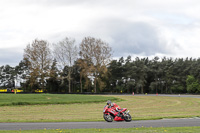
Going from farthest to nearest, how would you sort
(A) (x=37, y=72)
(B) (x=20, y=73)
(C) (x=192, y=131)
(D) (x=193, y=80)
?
(B) (x=20, y=73)
(D) (x=193, y=80)
(A) (x=37, y=72)
(C) (x=192, y=131)

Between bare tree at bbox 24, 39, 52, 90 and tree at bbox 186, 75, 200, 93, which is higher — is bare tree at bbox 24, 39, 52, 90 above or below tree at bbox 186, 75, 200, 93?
above

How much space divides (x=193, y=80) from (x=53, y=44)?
162ft

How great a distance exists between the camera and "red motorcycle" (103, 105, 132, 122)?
17.3 meters

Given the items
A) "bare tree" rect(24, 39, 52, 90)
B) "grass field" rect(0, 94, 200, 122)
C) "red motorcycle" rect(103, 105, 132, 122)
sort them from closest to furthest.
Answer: "red motorcycle" rect(103, 105, 132, 122) → "grass field" rect(0, 94, 200, 122) → "bare tree" rect(24, 39, 52, 90)

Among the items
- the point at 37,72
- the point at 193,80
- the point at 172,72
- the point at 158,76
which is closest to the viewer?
the point at 37,72

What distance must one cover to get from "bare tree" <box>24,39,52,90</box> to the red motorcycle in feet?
223

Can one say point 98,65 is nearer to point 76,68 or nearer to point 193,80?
point 76,68

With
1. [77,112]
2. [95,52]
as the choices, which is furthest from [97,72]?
[77,112]

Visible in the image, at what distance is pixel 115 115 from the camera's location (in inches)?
699

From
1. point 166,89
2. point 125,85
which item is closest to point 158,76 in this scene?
point 166,89

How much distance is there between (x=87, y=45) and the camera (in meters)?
83.7

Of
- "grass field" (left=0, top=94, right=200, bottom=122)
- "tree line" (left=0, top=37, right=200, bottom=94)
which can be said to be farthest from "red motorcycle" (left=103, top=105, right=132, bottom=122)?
"tree line" (left=0, top=37, right=200, bottom=94)

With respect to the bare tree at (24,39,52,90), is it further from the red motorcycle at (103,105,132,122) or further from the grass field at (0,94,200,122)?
the red motorcycle at (103,105,132,122)

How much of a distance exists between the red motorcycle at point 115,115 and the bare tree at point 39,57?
2672 inches
